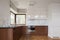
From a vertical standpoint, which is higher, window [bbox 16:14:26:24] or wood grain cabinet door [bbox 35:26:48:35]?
window [bbox 16:14:26:24]

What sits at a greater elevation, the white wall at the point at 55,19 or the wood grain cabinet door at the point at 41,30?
the white wall at the point at 55,19

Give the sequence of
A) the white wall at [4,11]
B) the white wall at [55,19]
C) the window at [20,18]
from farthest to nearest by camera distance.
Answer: the window at [20,18], the white wall at [55,19], the white wall at [4,11]

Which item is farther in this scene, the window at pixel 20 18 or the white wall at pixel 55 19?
the window at pixel 20 18

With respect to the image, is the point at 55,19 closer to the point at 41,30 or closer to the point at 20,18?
the point at 41,30

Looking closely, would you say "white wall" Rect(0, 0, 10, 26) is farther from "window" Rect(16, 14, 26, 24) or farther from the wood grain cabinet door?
"window" Rect(16, 14, 26, 24)

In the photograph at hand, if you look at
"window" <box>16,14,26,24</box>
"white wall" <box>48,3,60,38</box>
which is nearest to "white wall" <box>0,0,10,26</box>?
"white wall" <box>48,3,60,38</box>

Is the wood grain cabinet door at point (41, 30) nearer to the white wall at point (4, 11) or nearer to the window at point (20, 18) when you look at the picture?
the window at point (20, 18)

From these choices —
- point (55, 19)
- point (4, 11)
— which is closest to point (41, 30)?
point (55, 19)

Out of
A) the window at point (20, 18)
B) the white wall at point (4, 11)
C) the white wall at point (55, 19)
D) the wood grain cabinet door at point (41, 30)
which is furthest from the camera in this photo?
the window at point (20, 18)

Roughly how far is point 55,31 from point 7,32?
4735mm

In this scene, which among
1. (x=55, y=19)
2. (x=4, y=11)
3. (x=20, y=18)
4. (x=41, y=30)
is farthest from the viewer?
(x=20, y=18)

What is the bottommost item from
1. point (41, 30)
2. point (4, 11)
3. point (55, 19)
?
point (41, 30)

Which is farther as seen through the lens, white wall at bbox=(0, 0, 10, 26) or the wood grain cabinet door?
the wood grain cabinet door

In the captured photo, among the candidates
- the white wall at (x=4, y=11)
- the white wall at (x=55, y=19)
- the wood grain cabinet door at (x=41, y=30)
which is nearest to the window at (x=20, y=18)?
the wood grain cabinet door at (x=41, y=30)
